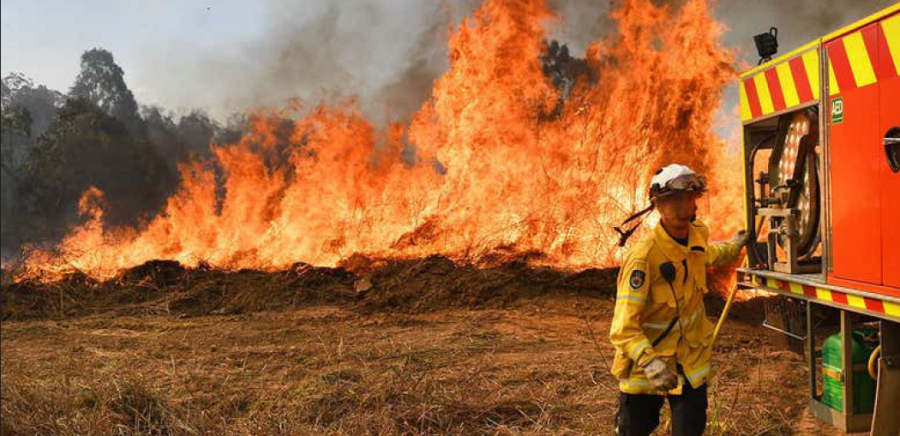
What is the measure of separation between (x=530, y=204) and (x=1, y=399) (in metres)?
9.27

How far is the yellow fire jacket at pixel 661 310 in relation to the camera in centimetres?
326

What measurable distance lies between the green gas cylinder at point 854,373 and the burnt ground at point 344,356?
2.01 feet

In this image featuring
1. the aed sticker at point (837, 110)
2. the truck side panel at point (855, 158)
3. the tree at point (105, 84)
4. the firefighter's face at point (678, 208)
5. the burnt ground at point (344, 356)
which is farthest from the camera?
the tree at point (105, 84)

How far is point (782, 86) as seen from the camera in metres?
4.68

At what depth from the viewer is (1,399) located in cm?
524

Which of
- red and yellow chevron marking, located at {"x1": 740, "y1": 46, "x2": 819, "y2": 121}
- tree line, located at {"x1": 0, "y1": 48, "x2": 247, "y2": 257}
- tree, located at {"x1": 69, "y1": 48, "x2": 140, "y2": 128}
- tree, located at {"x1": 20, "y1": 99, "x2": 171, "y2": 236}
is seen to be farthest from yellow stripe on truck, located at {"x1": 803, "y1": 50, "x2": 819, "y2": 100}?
tree, located at {"x1": 69, "y1": 48, "x2": 140, "y2": 128}

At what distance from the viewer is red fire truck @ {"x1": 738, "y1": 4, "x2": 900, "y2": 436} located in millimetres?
3650

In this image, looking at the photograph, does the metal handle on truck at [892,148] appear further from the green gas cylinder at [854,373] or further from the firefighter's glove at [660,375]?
the firefighter's glove at [660,375]

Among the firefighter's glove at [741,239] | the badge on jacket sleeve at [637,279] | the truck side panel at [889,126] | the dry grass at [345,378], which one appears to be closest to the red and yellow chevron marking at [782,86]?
the truck side panel at [889,126]

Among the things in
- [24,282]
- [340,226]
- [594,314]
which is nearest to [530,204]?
[594,314]

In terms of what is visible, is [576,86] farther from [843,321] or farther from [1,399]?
[1,399]

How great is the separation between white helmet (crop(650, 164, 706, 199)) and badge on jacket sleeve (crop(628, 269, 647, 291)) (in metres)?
0.43

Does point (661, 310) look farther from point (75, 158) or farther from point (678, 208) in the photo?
point (75, 158)

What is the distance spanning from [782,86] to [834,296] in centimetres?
153
